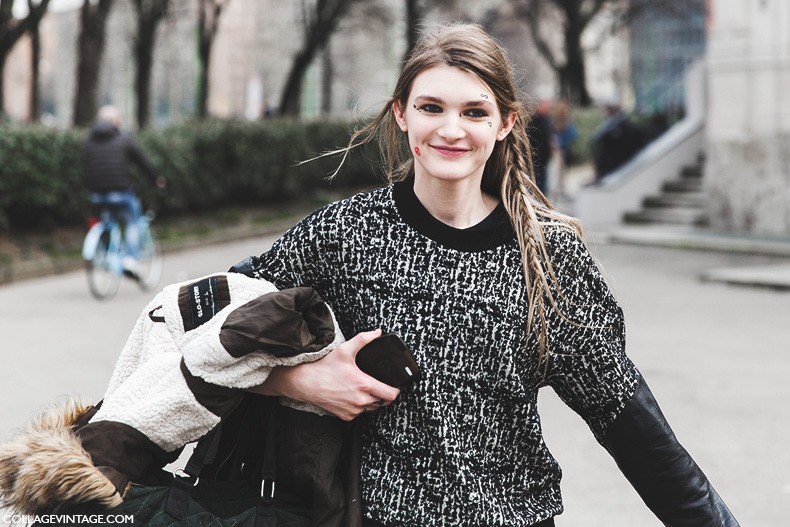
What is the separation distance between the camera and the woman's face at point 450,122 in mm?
2209

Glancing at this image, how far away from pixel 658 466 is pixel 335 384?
2.17 feet

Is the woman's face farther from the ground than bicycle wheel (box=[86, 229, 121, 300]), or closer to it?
farther from the ground

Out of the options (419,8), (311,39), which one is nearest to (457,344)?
(311,39)

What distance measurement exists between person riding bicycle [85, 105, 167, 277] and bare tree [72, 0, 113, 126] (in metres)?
7.09

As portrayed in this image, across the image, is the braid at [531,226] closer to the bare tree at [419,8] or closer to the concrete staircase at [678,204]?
the concrete staircase at [678,204]

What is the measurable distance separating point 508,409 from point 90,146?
11.2m

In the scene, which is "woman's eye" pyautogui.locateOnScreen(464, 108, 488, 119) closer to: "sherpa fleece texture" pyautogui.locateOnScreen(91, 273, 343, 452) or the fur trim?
"sherpa fleece texture" pyautogui.locateOnScreen(91, 273, 343, 452)

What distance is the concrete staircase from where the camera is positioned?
61.6 feet

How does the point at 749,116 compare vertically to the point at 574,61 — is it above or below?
above

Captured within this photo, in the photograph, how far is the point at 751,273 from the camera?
43.0 feet

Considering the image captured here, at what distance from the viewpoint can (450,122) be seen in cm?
221

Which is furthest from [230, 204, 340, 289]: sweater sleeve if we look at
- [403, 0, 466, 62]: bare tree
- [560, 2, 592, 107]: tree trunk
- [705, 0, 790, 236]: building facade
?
[560, 2, 592, 107]: tree trunk

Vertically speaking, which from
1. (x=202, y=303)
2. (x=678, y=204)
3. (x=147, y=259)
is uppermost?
(x=202, y=303)

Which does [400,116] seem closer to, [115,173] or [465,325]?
[465,325]
